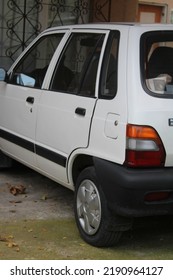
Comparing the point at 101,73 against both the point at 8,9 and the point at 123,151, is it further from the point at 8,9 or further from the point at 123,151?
the point at 8,9

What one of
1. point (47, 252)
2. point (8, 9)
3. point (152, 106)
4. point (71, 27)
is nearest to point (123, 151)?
point (152, 106)

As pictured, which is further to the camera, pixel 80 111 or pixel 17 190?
pixel 17 190

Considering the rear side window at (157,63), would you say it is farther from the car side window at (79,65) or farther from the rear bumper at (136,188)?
the rear bumper at (136,188)

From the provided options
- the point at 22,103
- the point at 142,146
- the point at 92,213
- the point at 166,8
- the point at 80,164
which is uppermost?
the point at 166,8

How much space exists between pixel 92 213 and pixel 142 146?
788 millimetres

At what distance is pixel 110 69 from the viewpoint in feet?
13.3

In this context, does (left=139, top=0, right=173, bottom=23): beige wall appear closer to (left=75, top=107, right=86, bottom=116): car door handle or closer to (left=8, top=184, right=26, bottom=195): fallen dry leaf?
(left=8, top=184, right=26, bottom=195): fallen dry leaf

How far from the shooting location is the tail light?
3.69 meters

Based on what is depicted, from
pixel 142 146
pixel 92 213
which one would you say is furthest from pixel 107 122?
pixel 92 213

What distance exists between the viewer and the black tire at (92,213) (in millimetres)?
3994

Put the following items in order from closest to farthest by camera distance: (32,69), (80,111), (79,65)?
(80,111) < (79,65) < (32,69)

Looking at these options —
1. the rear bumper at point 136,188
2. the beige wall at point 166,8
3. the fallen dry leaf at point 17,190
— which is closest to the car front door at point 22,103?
the fallen dry leaf at point 17,190

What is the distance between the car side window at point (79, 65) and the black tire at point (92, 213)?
2.33ft

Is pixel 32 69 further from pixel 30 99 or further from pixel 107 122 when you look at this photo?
pixel 107 122
